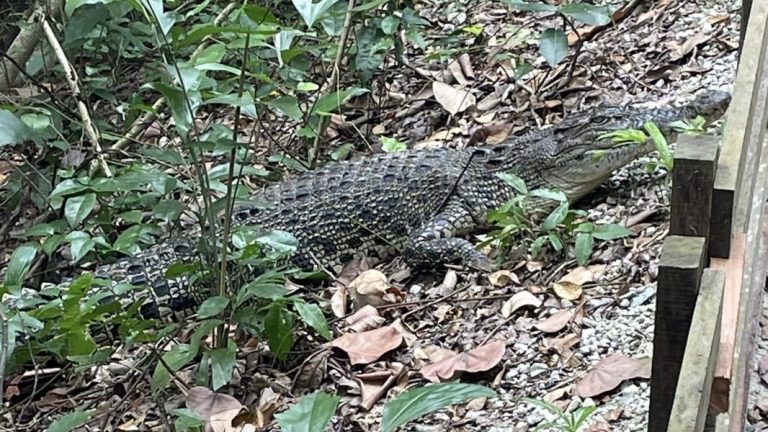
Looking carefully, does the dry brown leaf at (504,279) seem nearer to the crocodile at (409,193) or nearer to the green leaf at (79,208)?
the crocodile at (409,193)

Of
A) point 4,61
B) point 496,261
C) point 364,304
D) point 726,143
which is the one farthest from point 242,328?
point 4,61

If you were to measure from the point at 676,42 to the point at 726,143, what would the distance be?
3.37 meters

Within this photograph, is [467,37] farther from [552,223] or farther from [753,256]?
[753,256]

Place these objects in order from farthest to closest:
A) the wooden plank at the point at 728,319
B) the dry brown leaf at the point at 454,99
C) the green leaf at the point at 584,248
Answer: the dry brown leaf at the point at 454,99 → the green leaf at the point at 584,248 → the wooden plank at the point at 728,319

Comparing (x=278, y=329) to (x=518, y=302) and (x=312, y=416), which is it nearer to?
(x=518, y=302)

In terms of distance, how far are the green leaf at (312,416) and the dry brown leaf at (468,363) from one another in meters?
1.45

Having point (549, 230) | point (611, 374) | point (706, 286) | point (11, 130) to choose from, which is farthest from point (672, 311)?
point (549, 230)

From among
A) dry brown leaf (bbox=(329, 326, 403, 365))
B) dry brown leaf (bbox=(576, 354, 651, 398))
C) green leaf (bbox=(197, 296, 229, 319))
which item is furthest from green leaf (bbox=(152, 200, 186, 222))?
dry brown leaf (bbox=(576, 354, 651, 398))

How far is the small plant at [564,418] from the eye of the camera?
2381 mm

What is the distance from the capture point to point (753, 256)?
2436mm

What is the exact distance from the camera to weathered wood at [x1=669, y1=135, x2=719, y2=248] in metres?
1.67

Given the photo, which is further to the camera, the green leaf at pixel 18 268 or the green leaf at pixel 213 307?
the green leaf at pixel 18 268

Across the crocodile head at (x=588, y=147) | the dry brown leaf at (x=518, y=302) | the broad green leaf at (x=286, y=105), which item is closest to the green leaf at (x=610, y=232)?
the dry brown leaf at (x=518, y=302)

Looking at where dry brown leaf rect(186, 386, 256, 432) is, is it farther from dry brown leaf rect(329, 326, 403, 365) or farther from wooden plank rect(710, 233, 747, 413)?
wooden plank rect(710, 233, 747, 413)
